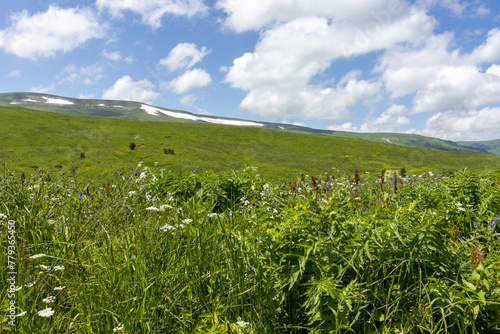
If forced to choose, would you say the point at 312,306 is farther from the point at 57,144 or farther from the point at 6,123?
the point at 6,123

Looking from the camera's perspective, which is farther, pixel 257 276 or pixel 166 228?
pixel 166 228

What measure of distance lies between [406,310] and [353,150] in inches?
5011

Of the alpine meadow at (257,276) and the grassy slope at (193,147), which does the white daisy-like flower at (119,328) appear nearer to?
the alpine meadow at (257,276)

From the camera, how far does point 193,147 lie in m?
104

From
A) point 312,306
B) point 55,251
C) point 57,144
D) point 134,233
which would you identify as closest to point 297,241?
point 312,306

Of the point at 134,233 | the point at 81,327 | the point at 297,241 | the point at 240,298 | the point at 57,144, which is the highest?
the point at 297,241

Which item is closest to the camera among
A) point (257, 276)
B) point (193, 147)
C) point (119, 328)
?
point (119, 328)

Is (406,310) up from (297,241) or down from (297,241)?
down

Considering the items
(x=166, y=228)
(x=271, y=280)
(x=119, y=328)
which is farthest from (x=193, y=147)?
(x=119, y=328)

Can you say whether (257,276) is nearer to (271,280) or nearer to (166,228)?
(271,280)

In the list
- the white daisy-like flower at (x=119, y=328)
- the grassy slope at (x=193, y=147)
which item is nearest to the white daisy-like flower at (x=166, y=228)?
the white daisy-like flower at (x=119, y=328)

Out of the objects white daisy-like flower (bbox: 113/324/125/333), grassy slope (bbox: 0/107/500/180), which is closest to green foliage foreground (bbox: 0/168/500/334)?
white daisy-like flower (bbox: 113/324/125/333)

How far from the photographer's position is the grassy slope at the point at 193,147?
81750mm

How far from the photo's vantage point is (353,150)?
4911 inches
